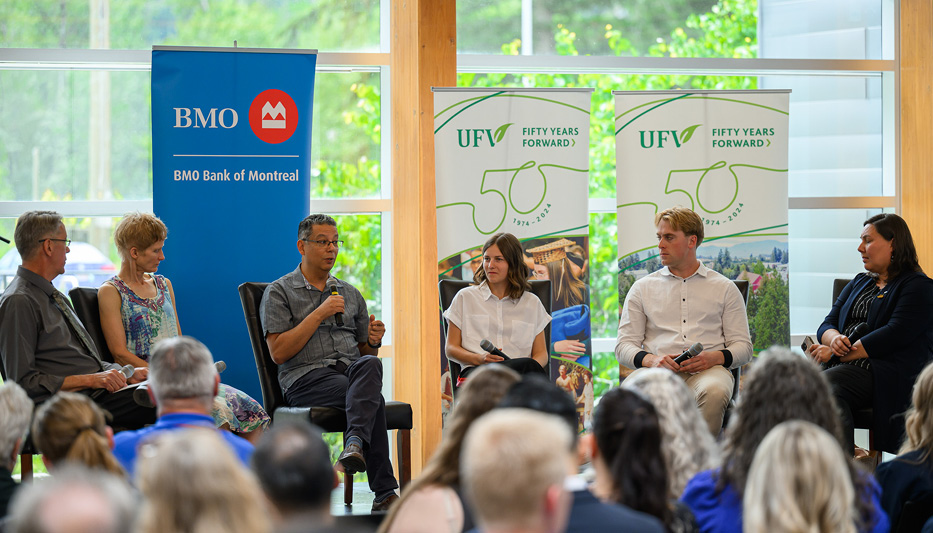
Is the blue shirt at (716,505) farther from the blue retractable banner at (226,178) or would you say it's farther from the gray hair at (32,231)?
the blue retractable banner at (226,178)

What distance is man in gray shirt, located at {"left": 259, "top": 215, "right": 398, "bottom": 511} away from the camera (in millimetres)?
4176

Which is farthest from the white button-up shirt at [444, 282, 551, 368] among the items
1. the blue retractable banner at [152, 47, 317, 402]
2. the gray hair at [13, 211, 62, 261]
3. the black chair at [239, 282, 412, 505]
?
the gray hair at [13, 211, 62, 261]

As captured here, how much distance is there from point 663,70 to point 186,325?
361 centimetres

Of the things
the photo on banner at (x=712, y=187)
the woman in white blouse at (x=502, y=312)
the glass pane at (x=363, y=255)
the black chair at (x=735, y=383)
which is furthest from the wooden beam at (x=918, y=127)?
the glass pane at (x=363, y=255)

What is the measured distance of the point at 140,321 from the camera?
4281 mm

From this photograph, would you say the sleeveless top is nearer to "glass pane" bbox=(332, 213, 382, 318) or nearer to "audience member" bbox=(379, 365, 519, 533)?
"glass pane" bbox=(332, 213, 382, 318)

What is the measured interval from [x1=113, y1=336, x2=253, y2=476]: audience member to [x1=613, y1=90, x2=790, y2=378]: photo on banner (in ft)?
11.1

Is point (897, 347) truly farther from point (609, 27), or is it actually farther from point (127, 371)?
point (127, 371)

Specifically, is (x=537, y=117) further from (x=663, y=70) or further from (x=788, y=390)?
(x=788, y=390)

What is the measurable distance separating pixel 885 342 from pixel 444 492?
3373 millimetres

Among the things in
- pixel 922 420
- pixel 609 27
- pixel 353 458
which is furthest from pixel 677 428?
pixel 609 27

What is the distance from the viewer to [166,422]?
7.88 feet

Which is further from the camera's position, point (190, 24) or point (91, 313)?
point (190, 24)

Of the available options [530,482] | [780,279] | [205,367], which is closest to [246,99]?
[205,367]
